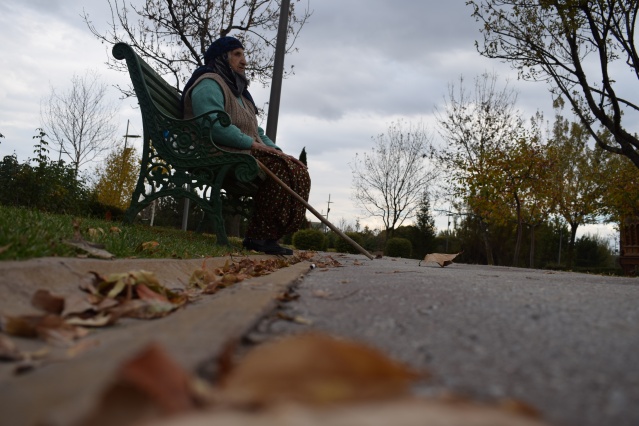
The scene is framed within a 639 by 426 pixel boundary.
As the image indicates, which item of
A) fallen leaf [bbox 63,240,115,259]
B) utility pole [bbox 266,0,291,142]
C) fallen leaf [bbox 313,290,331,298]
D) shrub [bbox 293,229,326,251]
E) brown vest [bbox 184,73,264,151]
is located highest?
utility pole [bbox 266,0,291,142]

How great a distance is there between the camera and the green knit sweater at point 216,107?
4902mm

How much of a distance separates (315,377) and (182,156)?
177 inches

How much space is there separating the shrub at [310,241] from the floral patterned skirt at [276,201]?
1120 cm

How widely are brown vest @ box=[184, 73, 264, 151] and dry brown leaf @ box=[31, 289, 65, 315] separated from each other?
3.63m

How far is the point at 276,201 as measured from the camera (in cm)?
521

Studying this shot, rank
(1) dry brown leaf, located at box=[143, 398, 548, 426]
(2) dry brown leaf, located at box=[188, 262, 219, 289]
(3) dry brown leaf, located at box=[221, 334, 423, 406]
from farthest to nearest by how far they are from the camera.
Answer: (2) dry brown leaf, located at box=[188, 262, 219, 289] → (3) dry brown leaf, located at box=[221, 334, 423, 406] → (1) dry brown leaf, located at box=[143, 398, 548, 426]

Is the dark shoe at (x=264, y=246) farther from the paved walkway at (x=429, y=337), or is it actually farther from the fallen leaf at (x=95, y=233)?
the paved walkway at (x=429, y=337)

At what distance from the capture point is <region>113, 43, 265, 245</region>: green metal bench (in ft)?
15.5

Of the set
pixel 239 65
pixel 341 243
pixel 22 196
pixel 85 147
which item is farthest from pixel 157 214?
pixel 239 65

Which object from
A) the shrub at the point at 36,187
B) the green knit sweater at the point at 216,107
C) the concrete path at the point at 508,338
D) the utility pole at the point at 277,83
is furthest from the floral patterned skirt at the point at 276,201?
the shrub at the point at 36,187

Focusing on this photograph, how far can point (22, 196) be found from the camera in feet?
33.9

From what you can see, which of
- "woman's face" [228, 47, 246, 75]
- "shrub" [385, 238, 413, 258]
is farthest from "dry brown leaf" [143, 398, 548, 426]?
"shrub" [385, 238, 413, 258]

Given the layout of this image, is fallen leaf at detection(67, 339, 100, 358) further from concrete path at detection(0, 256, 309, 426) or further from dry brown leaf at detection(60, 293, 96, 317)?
dry brown leaf at detection(60, 293, 96, 317)

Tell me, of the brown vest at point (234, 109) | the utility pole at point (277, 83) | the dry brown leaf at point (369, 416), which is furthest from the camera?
the utility pole at point (277, 83)
